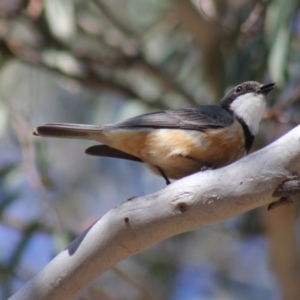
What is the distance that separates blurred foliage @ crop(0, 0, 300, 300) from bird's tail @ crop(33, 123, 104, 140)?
1.14 meters

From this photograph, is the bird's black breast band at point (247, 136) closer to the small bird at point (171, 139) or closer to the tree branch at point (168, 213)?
the small bird at point (171, 139)

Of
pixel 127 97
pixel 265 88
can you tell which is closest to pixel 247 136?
pixel 265 88

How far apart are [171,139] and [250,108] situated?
0.63 metres

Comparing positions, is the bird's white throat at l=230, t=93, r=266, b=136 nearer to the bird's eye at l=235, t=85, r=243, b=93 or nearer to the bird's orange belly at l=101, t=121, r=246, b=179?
the bird's eye at l=235, t=85, r=243, b=93

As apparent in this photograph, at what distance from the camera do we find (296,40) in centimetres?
555

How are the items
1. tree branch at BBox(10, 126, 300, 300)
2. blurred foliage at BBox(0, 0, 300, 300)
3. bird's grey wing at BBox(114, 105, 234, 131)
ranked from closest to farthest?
1. tree branch at BBox(10, 126, 300, 300)
2. bird's grey wing at BBox(114, 105, 234, 131)
3. blurred foliage at BBox(0, 0, 300, 300)

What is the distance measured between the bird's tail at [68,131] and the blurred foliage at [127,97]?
1.14 meters

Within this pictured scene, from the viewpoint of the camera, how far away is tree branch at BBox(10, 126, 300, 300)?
2.33 m

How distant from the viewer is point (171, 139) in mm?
3436

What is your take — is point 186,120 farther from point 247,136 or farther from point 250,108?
point 250,108

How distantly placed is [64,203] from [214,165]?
3.19 meters

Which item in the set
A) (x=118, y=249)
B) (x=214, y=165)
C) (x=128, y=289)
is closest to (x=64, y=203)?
(x=128, y=289)

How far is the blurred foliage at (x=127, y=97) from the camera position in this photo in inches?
187

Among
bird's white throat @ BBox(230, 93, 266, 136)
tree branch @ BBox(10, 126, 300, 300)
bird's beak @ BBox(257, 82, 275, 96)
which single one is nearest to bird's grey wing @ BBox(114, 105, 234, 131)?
bird's white throat @ BBox(230, 93, 266, 136)
